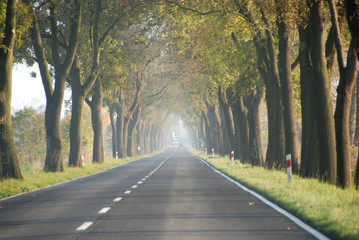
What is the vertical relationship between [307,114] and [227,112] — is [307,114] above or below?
below

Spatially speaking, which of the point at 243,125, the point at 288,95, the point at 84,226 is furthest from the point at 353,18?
the point at 243,125

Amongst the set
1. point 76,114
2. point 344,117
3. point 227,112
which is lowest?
point 344,117

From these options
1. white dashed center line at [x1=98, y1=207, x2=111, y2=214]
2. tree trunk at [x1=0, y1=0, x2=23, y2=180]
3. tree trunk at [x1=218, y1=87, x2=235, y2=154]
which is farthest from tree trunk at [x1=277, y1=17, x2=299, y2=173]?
tree trunk at [x1=218, y1=87, x2=235, y2=154]

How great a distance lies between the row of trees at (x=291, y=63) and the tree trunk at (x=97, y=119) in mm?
8407

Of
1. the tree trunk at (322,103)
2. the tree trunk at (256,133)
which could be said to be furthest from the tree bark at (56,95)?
the tree trunk at (322,103)

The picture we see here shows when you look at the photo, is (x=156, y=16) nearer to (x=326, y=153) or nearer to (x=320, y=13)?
(x=320, y=13)

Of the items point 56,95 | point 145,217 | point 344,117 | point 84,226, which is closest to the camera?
point 84,226

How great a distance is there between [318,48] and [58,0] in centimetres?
1412

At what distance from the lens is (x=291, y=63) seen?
23.9 m

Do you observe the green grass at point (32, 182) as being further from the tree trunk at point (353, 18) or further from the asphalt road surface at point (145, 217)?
the tree trunk at point (353, 18)

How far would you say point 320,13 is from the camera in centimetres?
1586

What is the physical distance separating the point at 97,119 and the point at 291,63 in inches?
767

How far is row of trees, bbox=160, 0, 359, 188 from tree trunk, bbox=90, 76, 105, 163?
27.6 ft

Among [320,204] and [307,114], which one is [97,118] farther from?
[320,204]
